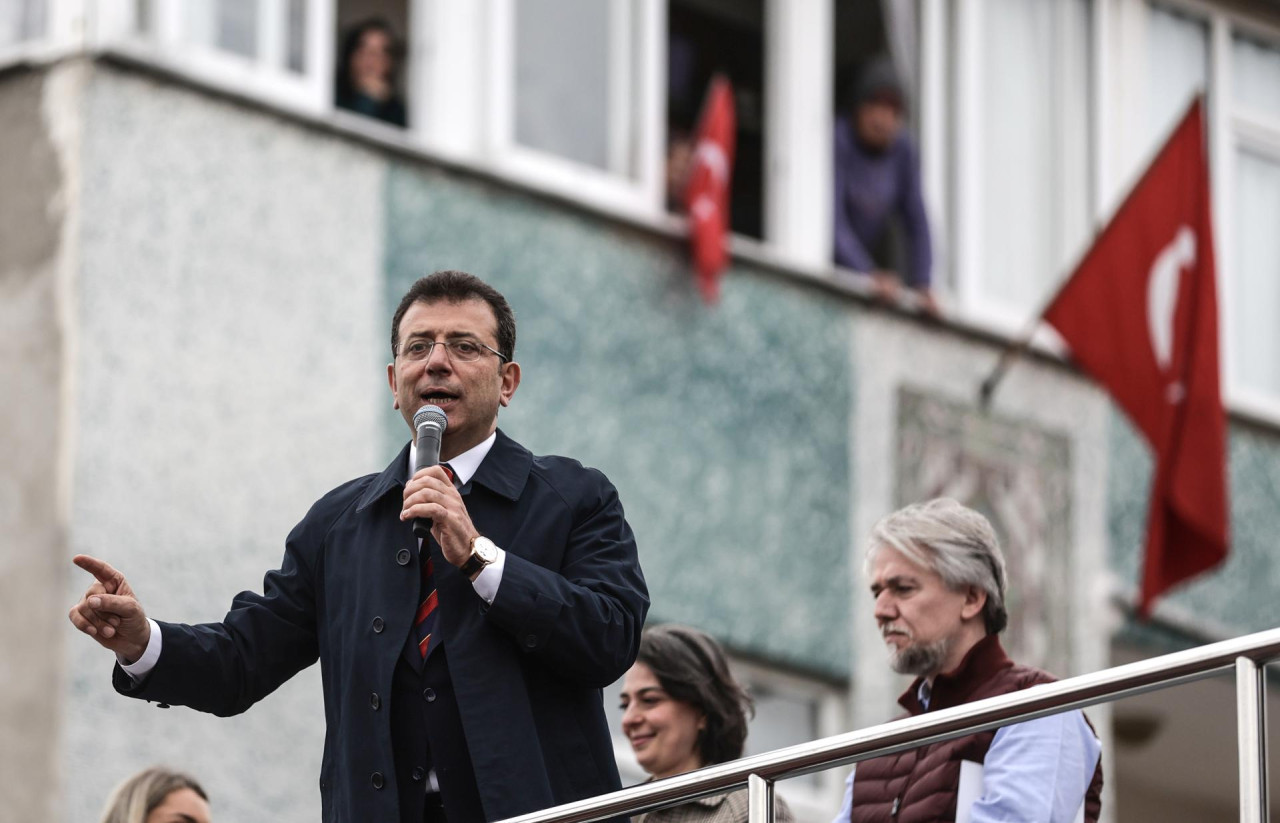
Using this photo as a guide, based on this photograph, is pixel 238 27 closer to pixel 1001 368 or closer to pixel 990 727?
pixel 1001 368

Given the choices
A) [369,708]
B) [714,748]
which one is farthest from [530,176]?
[369,708]

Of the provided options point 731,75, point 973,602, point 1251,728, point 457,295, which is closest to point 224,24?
point 731,75

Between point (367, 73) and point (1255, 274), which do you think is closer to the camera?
point (367, 73)

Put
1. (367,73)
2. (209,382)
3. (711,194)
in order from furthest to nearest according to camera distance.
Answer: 1. (711,194)
2. (367,73)
3. (209,382)

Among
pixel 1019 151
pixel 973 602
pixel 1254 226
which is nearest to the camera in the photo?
pixel 973 602

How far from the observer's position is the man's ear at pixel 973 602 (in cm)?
667

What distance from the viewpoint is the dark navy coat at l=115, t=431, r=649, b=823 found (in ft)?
19.4

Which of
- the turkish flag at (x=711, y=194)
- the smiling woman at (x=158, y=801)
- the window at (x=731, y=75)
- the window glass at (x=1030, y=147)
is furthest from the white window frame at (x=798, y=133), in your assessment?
the smiling woman at (x=158, y=801)

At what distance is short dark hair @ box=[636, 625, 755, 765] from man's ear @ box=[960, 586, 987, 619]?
90cm

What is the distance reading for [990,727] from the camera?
5.70m

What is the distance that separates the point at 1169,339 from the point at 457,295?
31.0 feet

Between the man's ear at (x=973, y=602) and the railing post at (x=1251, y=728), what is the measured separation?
1190 millimetres

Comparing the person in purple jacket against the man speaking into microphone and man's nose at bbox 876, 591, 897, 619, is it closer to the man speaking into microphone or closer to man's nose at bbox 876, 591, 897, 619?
man's nose at bbox 876, 591, 897, 619

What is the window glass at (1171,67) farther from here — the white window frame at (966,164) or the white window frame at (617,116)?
the white window frame at (617,116)
